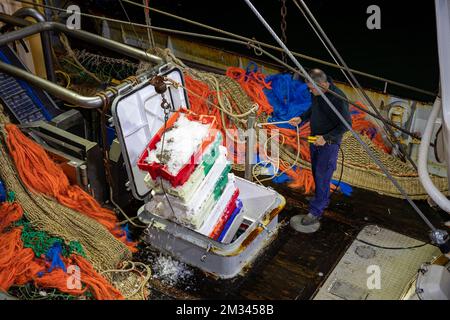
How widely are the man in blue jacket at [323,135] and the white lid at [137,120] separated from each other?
1.46m

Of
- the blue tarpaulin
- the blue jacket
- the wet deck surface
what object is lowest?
the wet deck surface

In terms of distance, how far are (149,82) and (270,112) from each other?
2.26 metres

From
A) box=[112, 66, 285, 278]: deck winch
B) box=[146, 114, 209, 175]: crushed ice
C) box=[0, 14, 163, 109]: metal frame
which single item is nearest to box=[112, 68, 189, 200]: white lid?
box=[112, 66, 285, 278]: deck winch

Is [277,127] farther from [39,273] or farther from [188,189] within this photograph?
[39,273]

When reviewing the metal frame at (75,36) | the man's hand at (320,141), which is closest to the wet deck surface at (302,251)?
the man's hand at (320,141)

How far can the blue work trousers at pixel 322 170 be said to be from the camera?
17.2 ft

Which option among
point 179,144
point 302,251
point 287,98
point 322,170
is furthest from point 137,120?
point 287,98

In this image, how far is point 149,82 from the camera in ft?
17.0

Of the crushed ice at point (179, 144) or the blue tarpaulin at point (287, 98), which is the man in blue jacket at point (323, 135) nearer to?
the crushed ice at point (179, 144)

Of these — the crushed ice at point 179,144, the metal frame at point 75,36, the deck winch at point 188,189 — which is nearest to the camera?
the crushed ice at point 179,144

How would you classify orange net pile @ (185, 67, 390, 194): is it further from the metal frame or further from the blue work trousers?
the metal frame

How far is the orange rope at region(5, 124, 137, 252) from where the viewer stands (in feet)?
17.5

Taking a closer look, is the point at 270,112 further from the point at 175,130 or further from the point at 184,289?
the point at 184,289

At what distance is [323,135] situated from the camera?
204 inches
